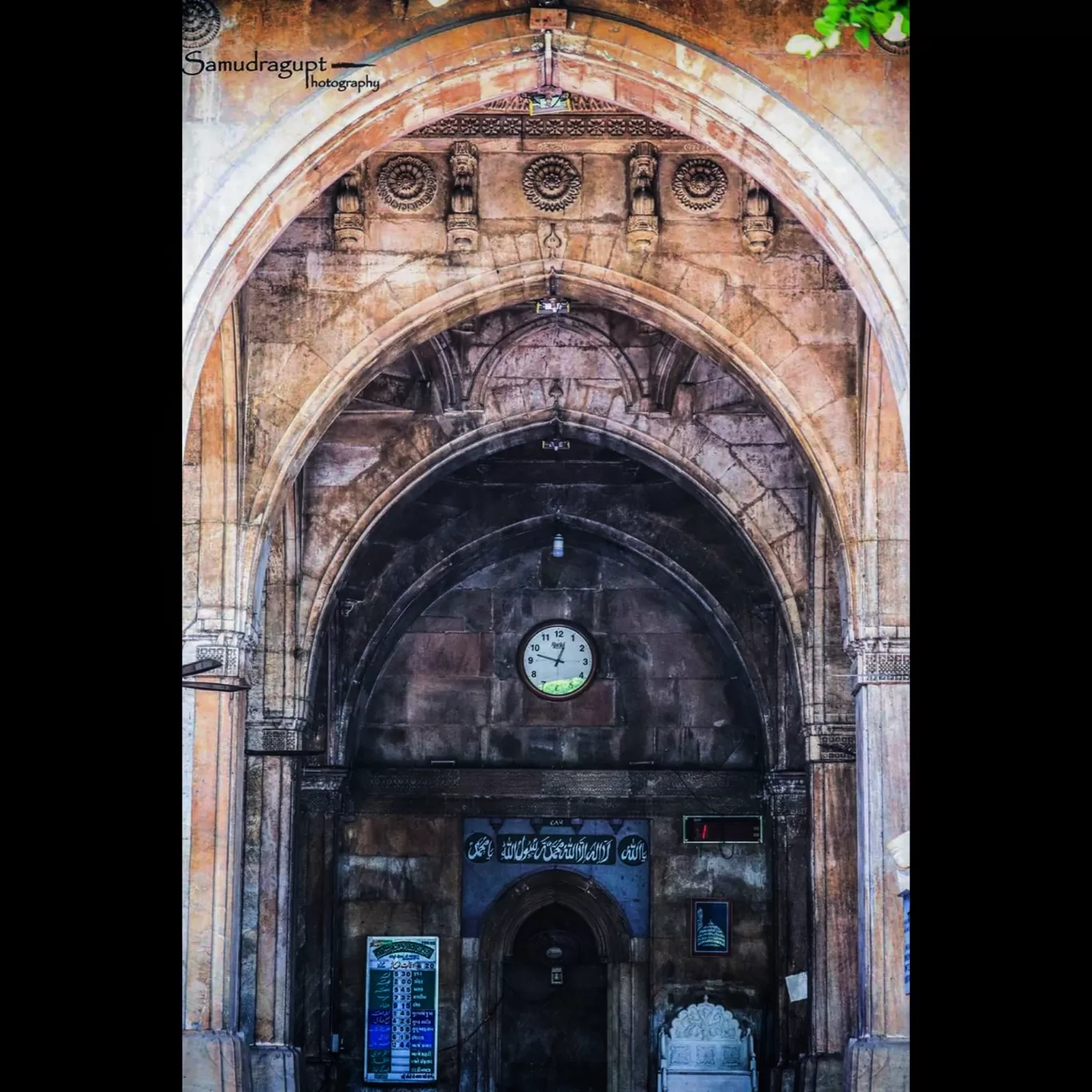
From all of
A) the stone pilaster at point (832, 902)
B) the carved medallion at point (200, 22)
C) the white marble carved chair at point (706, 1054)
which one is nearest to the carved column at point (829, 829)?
the stone pilaster at point (832, 902)

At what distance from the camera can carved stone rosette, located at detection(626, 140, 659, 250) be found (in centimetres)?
1427

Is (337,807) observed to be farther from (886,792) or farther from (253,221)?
(253,221)

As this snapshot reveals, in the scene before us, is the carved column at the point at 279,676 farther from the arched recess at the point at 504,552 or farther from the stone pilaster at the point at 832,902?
the stone pilaster at the point at 832,902

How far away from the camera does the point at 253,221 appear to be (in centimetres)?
1077

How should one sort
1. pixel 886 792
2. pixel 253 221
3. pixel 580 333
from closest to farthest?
pixel 253 221 → pixel 886 792 → pixel 580 333

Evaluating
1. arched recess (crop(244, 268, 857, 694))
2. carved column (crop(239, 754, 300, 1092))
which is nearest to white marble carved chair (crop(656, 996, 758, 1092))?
carved column (crop(239, 754, 300, 1092))

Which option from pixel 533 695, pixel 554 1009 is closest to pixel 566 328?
pixel 533 695

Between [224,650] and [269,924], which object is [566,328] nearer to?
[224,650]

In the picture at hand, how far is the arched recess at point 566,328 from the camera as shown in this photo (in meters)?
17.3

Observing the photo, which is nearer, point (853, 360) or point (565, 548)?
point (853, 360)

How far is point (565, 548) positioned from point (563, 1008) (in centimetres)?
472

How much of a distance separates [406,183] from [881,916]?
591 cm
